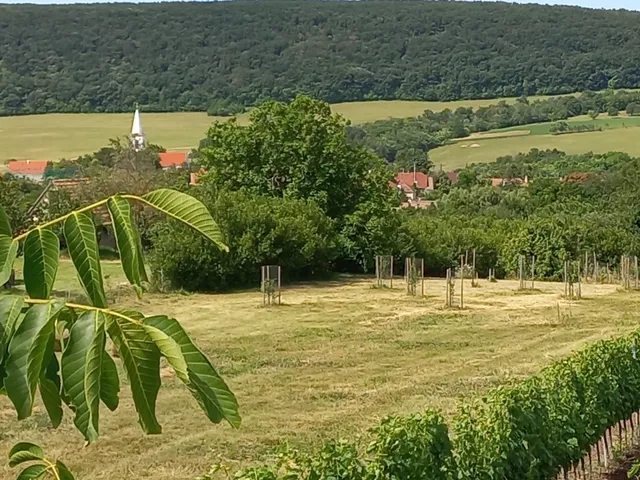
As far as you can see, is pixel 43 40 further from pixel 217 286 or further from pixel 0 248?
pixel 0 248

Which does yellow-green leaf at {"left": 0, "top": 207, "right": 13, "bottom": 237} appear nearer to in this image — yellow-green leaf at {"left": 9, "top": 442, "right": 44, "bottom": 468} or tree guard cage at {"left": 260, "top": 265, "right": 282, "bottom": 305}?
yellow-green leaf at {"left": 9, "top": 442, "right": 44, "bottom": 468}

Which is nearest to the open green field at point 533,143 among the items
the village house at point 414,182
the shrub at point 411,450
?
the village house at point 414,182

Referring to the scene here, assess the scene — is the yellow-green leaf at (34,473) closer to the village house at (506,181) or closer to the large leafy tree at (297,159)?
the large leafy tree at (297,159)

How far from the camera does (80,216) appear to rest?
4.26 feet

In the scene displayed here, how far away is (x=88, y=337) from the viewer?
118cm

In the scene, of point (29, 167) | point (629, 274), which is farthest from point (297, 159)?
point (29, 167)

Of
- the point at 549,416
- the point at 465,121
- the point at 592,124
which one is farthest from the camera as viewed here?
the point at 465,121

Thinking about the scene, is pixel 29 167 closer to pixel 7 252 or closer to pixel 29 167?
pixel 29 167

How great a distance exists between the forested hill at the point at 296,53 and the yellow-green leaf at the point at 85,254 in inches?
4067

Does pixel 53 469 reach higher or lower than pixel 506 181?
lower

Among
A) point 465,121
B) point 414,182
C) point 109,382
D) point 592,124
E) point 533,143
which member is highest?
point 465,121

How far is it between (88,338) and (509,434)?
17.4ft

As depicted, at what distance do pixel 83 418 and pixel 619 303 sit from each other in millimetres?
23919

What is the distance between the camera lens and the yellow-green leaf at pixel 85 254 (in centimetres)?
127
